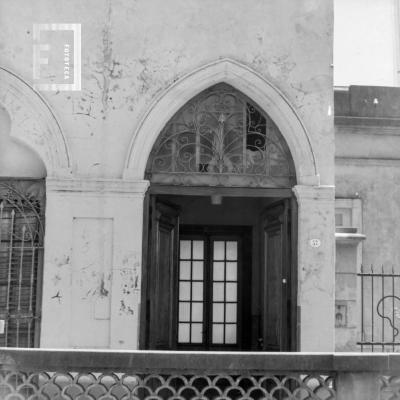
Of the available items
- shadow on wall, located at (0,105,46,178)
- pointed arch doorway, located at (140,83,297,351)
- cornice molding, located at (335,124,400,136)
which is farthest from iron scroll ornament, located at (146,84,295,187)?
cornice molding, located at (335,124,400,136)

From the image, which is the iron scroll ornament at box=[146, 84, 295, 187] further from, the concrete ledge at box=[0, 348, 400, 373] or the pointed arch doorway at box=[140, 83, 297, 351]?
the concrete ledge at box=[0, 348, 400, 373]

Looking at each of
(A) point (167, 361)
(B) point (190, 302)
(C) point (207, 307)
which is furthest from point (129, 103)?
(C) point (207, 307)

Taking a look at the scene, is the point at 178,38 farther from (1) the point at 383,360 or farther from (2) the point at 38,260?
(1) the point at 383,360

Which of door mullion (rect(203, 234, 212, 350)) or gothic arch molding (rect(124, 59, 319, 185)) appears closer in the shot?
gothic arch molding (rect(124, 59, 319, 185))

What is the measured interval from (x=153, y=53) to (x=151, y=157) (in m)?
1.23

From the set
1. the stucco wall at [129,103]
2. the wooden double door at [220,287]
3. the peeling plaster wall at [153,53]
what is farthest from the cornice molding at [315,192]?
the wooden double door at [220,287]

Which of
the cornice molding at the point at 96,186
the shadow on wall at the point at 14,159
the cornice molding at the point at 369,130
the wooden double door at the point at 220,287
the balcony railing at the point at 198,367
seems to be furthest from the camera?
the wooden double door at the point at 220,287

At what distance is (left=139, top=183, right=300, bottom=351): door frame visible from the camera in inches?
378

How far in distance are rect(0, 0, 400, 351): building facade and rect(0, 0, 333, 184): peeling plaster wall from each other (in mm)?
15

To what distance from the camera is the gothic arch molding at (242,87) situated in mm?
9742

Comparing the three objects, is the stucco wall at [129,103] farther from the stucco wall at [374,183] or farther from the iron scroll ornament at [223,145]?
the stucco wall at [374,183]

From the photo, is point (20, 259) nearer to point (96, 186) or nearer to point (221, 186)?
point (96, 186)

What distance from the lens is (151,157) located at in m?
9.87

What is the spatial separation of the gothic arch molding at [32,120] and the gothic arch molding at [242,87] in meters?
0.88
